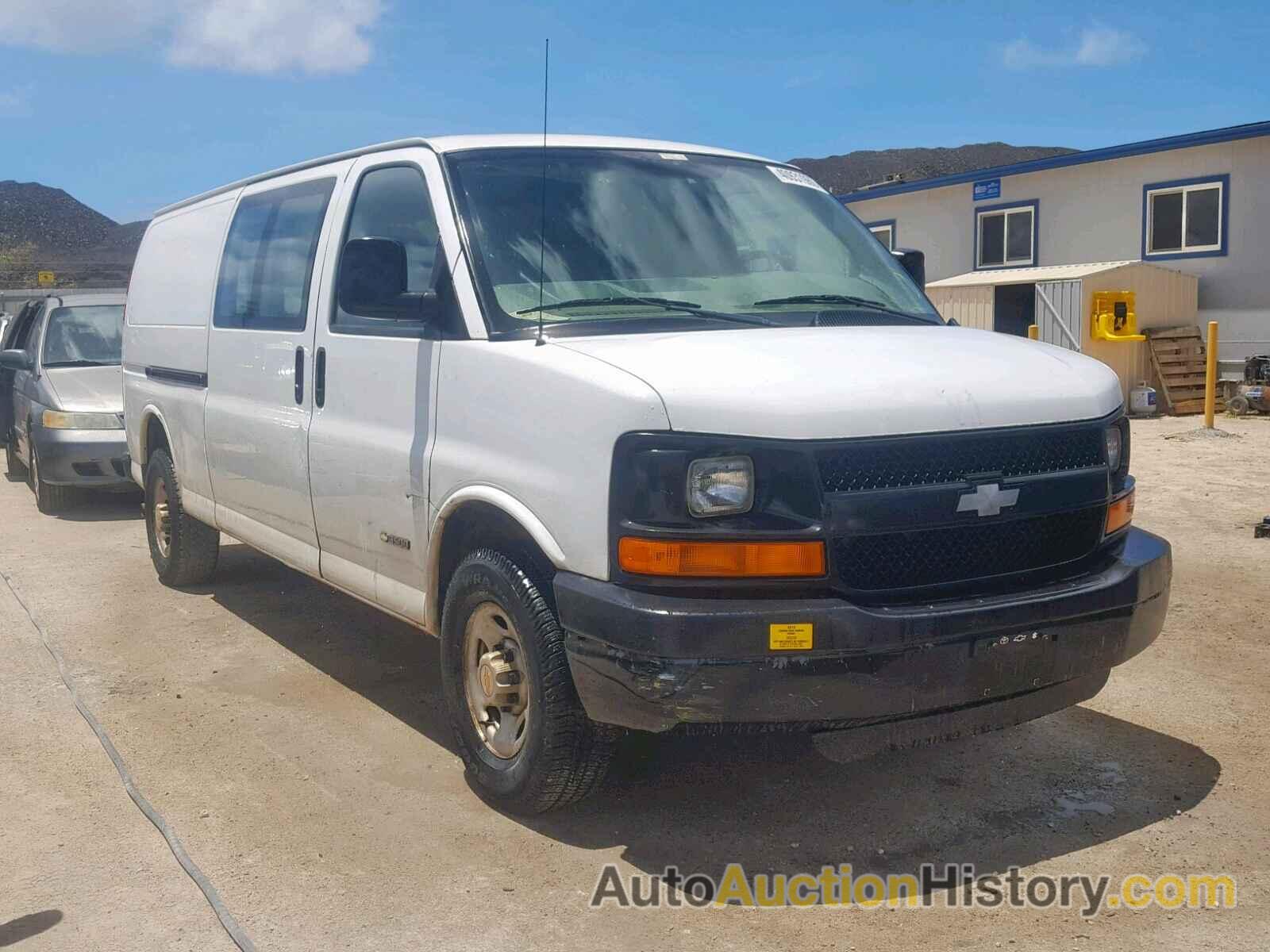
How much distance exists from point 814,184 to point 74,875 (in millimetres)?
3748

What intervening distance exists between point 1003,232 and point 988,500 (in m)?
23.3

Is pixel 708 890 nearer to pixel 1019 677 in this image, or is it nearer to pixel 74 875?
pixel 1019 677

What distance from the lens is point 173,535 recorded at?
23.8ft

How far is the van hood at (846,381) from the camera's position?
11.3ft

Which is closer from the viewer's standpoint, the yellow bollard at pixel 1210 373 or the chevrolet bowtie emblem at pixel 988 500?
the chevrolet bowtie emblem at pixel 988 500

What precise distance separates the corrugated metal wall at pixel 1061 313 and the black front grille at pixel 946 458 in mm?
16822

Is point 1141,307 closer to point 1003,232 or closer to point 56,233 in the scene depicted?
point 1003,232

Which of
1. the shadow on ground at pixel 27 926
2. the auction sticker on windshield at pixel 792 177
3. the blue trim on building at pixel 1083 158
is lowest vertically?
the shadow on ground at pixel 27 926

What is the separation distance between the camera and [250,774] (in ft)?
15.0

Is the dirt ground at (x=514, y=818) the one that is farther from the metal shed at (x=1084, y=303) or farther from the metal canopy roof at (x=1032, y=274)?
the metal canopy roof at (x=1032, y=274)

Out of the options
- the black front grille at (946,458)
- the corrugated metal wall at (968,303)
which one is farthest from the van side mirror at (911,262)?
the corrugated metal wall at (968,303)

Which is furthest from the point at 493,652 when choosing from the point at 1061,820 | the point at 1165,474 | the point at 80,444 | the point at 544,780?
the point at 1165,474

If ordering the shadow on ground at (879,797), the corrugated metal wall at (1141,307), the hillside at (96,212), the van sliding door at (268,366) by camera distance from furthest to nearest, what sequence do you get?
the hillside at (96,212) → the corrugated metal wall at (1141,307) → the van sliding door at (268,366) → the shadow on ground at (879,797)

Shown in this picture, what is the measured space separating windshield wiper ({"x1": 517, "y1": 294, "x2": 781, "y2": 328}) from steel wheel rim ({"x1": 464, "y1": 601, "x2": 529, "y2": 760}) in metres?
0.97
